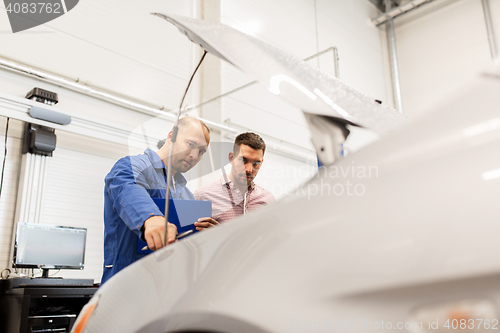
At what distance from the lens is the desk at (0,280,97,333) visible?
2.99 metres

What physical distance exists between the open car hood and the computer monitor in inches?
120

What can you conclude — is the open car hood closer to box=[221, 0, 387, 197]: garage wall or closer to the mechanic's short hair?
the mechanic's short hair

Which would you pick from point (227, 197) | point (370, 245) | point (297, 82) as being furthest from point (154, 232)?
point (370, 245)

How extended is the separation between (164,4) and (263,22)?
1781mm

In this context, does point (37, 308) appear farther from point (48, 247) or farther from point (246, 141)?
point (246, 141)

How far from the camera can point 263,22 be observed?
6.45m

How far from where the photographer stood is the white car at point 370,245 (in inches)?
18.1

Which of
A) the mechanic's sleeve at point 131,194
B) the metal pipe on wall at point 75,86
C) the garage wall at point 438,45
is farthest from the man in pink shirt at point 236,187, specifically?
the garage wall at point 438,45

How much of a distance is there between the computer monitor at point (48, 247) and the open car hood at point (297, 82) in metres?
3.05

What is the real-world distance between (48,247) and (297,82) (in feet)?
11.0

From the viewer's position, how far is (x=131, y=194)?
139 centimetres

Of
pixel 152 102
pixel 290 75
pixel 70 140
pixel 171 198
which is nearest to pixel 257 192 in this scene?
pixel 171 198

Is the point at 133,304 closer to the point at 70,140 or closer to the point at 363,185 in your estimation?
the point at 363,185

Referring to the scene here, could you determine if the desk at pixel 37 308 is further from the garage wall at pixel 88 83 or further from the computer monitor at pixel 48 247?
the garage wall at pixel 88 83
